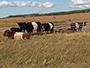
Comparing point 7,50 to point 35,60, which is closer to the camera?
point 35,60

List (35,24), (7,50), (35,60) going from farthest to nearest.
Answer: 1. (35,24)
2. (7,50)
3. (35,60)

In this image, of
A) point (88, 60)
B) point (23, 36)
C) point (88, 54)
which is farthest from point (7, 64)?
point (23, 36)

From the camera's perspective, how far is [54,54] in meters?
5.57

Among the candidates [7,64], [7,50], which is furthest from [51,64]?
[7,50]

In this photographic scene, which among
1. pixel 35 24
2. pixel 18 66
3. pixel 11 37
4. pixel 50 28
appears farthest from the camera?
pixel 50 28

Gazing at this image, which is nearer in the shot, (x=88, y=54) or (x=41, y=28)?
(x=88, y=54)

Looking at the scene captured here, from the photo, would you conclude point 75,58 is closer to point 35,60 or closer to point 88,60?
point 88,60

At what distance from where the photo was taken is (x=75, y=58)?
204 inches

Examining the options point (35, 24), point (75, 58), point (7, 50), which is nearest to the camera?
point (75, 58)

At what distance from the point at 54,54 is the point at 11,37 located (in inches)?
207

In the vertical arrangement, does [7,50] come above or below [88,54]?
above

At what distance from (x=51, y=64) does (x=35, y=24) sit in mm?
10678

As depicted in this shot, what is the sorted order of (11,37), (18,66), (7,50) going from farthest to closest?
(11,37), (7,50), (18,66)

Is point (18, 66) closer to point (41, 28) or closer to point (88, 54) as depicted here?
point (88, 54)
